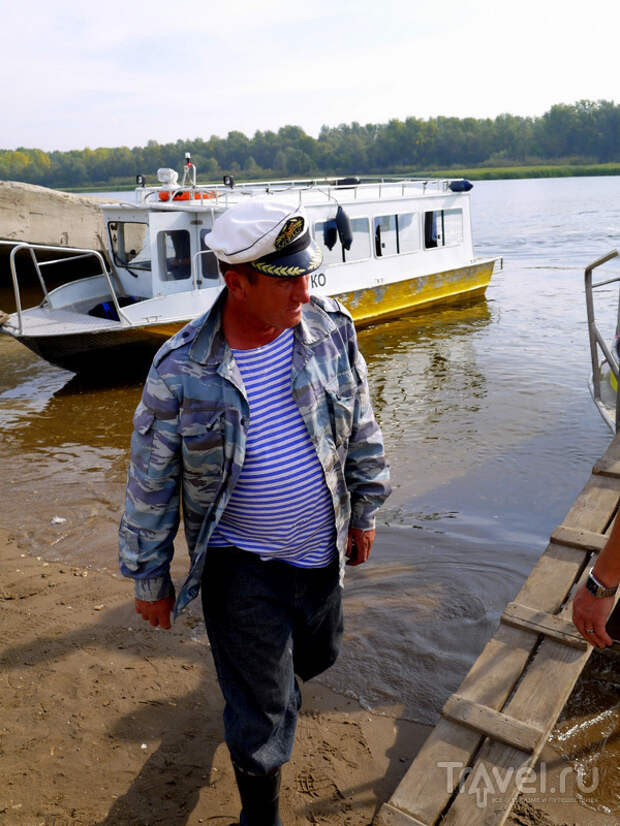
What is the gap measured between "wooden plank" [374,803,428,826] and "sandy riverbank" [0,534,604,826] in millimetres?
396

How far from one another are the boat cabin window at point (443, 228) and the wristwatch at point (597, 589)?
39.8 feet

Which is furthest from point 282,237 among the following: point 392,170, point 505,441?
point 392,170

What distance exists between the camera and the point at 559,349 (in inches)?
456

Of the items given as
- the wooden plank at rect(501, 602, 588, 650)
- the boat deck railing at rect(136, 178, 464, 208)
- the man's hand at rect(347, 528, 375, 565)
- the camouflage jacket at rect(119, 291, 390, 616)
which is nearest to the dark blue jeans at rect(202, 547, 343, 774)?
the camouflage jacket at rect(119, 291, 390, 616)

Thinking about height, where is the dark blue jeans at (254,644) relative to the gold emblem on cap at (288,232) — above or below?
below

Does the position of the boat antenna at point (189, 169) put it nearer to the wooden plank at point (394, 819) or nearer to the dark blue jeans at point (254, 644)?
the dark blue jeans at point (254, 644)

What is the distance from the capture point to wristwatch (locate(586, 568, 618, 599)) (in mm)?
Result: 2127

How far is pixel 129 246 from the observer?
36.8 feet

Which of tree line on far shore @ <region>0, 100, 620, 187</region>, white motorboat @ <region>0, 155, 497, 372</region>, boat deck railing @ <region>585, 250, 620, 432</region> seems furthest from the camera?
tree line on far shore @ <region>0, 100, 620, 187</region>

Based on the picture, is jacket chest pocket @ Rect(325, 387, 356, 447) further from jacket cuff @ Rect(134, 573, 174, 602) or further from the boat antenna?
the boat antenna

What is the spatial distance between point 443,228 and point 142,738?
41.0ft

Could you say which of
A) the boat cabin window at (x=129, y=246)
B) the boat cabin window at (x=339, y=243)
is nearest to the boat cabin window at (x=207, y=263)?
the boat cabin window at (x=129, y=246)

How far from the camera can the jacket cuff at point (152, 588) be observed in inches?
90.9

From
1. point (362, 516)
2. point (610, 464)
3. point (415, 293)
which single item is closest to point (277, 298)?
point (362, 516)
